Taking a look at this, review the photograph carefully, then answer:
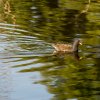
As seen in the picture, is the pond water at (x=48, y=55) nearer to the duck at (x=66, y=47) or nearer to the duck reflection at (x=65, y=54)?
the duck reflection at (x=65, y=54)

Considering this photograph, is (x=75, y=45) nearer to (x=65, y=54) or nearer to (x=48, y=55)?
(x=65, y=54)

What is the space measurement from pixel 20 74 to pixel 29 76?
0.91 feet

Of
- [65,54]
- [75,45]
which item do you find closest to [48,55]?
[65,54]

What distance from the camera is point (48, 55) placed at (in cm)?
1503

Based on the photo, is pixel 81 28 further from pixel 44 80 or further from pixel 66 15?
pixel 44 80

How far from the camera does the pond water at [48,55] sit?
12180mm

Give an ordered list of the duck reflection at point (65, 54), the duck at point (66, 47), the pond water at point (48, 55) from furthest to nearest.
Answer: the duck at point (66, 47) < the duck reflection at point (65, 54) < the pond water at point (48, 55)

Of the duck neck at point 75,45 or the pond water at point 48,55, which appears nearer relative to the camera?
the pond water at point 48,55

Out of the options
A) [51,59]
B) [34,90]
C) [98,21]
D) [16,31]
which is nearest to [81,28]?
[98,21]

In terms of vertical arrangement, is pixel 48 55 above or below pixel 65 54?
above

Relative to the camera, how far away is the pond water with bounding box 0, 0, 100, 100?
12180 millimetres

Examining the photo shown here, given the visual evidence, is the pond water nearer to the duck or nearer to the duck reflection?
the duck reflection

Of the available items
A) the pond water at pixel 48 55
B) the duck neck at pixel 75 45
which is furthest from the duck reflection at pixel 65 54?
the duck neck at pixel 75 45

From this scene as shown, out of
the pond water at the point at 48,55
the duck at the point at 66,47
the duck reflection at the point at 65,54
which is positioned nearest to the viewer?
the pond water at the point at 48,55
